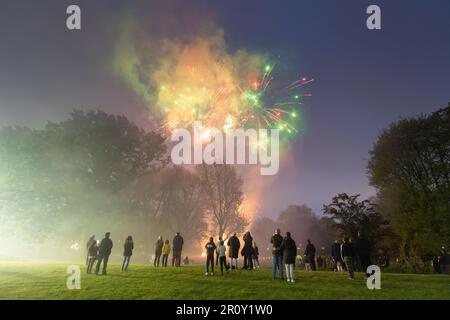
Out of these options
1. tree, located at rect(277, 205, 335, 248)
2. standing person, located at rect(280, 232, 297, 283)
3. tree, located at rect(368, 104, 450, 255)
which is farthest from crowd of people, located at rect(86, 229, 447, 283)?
tree, located at rect(277, 205, 335, 248)

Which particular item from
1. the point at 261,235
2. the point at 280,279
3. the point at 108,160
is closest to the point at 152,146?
the point at 108,160

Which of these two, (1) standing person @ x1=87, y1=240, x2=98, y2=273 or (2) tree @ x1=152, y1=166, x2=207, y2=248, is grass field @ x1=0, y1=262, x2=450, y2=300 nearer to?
(1) standing person @ x1=87, y1=240, x2=98, y2=273

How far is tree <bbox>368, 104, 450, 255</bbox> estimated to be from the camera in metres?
33.2

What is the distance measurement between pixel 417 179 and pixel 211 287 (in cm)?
3476

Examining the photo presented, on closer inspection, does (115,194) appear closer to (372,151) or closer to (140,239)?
(140,239)

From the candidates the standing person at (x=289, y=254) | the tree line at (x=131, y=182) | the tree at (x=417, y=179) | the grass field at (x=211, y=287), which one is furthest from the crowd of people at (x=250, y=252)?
the tree at (x=417, y=179)

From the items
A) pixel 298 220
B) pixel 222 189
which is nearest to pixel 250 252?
pixel 222 189

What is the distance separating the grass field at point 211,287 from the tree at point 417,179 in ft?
62.1

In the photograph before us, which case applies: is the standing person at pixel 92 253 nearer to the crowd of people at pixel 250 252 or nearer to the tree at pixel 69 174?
the crowd of people at pixel 250 252

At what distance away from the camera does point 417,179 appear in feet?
126

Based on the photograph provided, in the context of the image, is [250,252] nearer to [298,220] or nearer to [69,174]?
[69,174]

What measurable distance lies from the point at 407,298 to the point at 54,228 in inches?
1665
